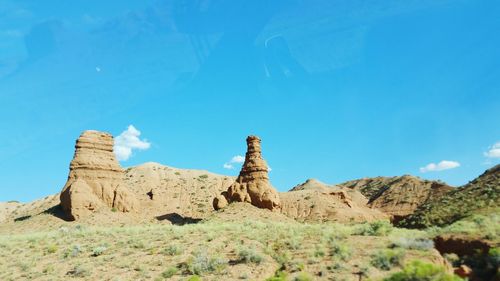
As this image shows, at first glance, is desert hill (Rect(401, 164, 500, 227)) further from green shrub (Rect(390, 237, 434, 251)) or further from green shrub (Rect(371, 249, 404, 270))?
green shrub (Rect(371, 249, 404, 270))

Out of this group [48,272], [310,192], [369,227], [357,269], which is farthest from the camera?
[310,192]

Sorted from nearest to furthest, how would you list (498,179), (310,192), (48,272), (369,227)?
(48,272), (369,227), (498,179), (310,192)

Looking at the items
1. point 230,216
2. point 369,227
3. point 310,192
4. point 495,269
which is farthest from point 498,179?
point 310,192

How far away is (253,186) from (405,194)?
60.1 m

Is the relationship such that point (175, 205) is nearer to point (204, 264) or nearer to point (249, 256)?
point (204, 264)

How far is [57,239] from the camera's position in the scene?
35.3 metres

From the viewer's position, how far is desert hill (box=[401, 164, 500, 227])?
2933cm

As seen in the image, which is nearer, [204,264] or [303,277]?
[303,277]

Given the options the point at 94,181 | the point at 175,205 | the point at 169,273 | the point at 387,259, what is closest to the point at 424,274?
the point at 387,259

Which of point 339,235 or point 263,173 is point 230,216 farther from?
point 339,235

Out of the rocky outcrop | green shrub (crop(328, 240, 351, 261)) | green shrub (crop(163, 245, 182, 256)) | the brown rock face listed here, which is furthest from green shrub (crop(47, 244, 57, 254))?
the rocky outcrop

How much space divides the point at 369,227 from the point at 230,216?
84.6 ft

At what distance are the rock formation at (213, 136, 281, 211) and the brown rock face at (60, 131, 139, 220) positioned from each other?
44.5 ft

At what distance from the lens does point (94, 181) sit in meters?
60.3
